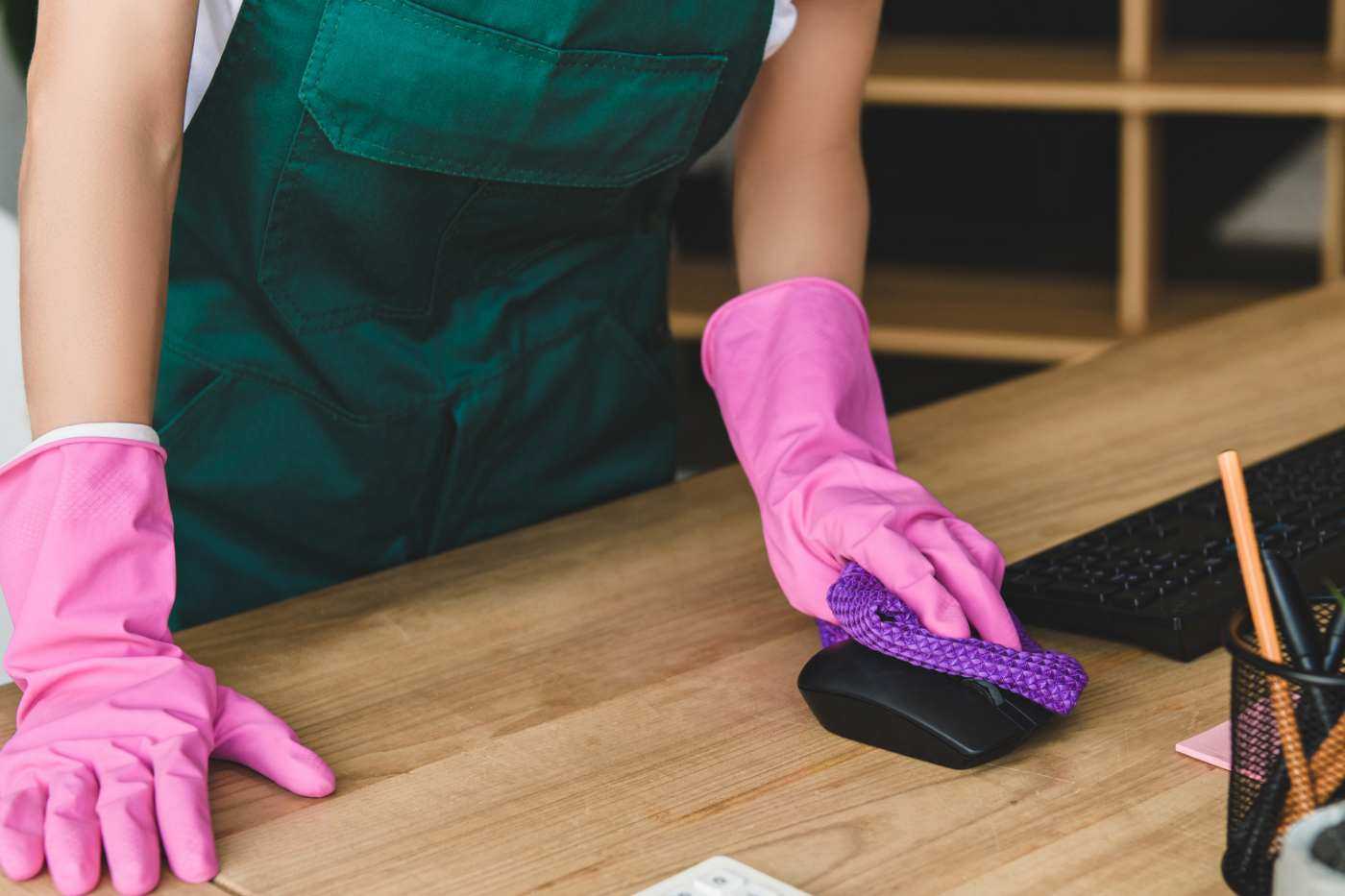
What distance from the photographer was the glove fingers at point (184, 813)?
2.43 feet

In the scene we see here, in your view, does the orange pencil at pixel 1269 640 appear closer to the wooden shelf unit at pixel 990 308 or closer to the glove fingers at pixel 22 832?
the glove fingers at pixel 22 832

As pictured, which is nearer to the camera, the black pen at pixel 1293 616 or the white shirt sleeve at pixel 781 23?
the black pen at pixel 1293 616

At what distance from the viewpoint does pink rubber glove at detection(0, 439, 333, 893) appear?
0.75 metres

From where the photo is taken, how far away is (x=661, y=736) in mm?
868

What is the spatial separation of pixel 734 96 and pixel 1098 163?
6.71 feet

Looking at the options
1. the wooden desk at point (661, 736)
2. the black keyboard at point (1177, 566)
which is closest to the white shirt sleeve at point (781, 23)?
the wooden desk at point (661, 736)

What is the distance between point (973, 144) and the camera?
3.21 metres

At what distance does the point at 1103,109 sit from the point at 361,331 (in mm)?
1840

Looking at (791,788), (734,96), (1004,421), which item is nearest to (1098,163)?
(1004,421)

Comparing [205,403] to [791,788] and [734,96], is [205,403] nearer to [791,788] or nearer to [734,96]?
[734,96]

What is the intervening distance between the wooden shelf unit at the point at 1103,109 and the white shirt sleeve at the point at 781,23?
1415mm

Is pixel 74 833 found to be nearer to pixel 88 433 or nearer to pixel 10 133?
pixel 88 433

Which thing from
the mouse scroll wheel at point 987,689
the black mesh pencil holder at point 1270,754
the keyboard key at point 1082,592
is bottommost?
the keyboard key at point 1082,592

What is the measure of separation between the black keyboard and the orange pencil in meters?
0.20
